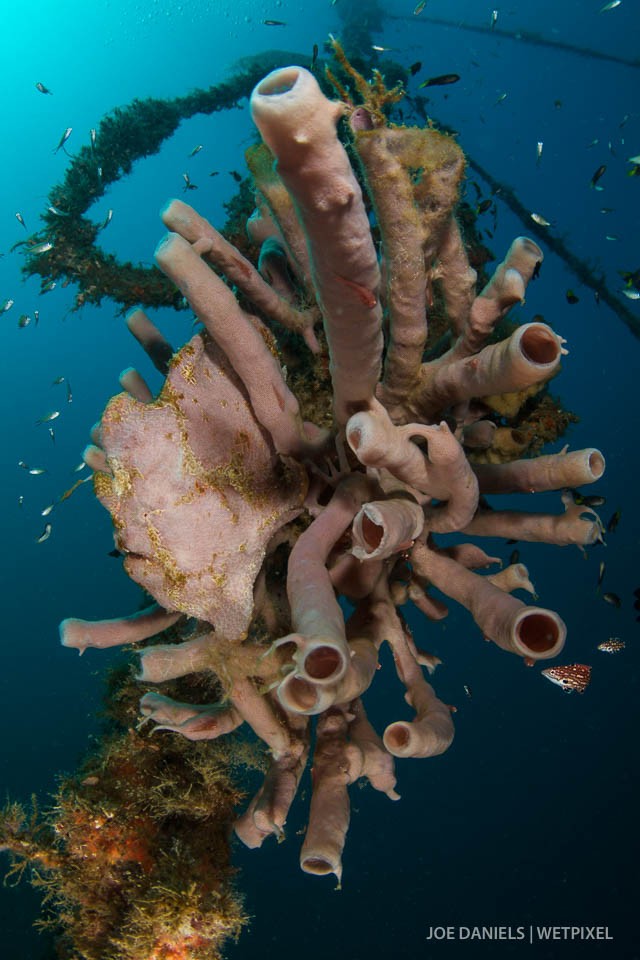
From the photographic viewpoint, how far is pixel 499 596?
221cm

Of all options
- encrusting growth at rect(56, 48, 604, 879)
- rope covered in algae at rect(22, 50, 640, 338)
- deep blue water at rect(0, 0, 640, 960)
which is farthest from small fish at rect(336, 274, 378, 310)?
deep blue water at rect(0, 0, 640, 960)

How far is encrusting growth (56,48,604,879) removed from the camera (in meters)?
1.70

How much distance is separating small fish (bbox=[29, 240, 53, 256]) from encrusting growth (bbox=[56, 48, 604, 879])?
3123 mm

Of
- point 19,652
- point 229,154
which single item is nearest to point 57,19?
point 229,154

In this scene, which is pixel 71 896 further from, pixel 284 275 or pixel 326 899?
pixel 326 899

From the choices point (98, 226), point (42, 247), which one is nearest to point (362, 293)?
point (42, 247)

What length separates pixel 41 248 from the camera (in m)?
5.20

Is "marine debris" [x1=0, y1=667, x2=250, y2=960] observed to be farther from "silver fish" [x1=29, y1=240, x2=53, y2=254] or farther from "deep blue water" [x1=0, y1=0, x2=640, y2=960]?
"silver fish" [x1=29, y1=240, x2=53, y2=254]

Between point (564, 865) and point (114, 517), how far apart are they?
2596cm

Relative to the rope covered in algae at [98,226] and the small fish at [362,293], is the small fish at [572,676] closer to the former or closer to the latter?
the small fish at [362,293]

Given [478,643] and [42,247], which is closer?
[42,247]

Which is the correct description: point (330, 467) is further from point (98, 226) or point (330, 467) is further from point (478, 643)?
point (478, 643)

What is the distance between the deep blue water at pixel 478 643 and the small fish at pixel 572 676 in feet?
6.57

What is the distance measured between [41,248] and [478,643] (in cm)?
2866
